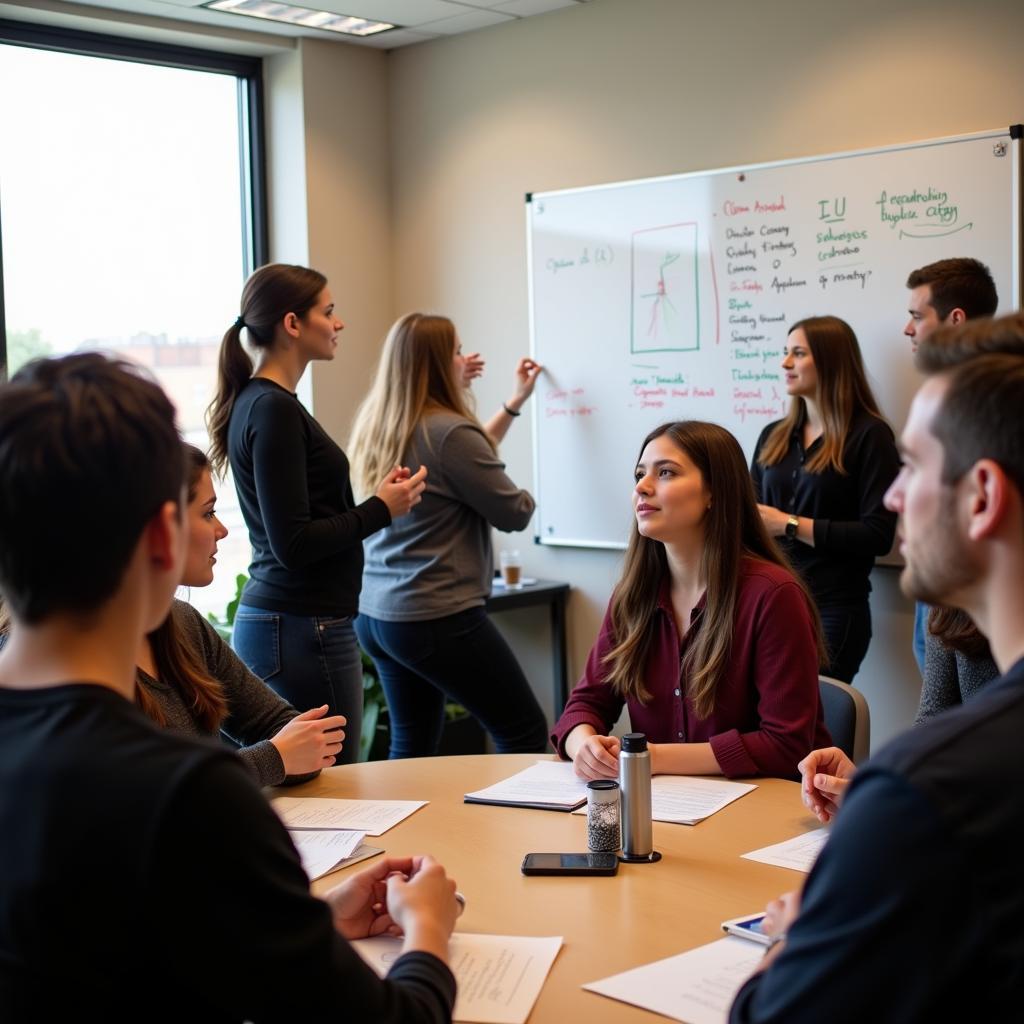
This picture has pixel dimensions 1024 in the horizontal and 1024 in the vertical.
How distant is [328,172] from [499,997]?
3937mm

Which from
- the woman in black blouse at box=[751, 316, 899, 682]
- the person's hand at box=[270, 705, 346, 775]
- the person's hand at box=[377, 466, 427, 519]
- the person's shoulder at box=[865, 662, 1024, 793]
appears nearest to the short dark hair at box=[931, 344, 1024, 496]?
the person's shoulder at box=[865, 662, 1024, 793]

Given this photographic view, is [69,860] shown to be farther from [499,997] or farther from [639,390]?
[639,390]

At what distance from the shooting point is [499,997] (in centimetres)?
140

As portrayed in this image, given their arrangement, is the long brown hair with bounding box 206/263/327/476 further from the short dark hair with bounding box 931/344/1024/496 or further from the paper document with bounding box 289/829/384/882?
the short dark hair with bounding box 931/344/1024/496

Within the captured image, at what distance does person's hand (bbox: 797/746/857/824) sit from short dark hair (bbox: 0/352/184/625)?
3.85 feet

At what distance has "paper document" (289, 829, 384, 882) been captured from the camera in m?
1.80

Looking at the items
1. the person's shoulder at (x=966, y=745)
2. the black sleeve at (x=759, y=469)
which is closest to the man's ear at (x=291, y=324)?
the black sleeve at (x=759, y=469)

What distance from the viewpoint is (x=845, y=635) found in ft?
11.4

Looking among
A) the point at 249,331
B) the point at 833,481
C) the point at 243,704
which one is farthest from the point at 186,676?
the point at 833,481

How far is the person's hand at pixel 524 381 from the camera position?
4508mm

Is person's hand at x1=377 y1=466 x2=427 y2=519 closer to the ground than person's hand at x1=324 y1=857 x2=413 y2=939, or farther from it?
farther from it

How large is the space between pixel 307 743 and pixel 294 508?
0.84m

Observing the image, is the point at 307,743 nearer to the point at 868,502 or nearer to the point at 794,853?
the point at 794,853

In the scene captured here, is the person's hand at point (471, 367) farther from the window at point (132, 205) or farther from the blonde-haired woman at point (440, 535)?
the window at point (132, 205)
